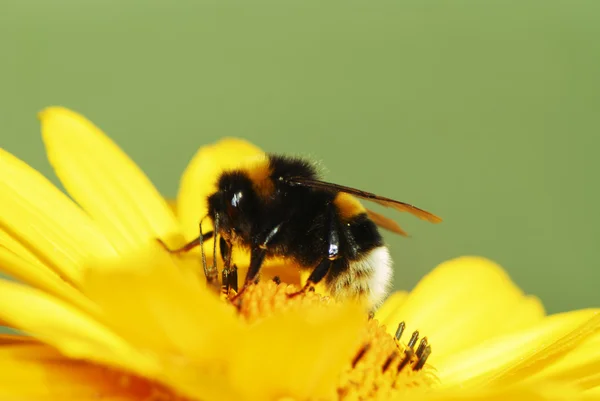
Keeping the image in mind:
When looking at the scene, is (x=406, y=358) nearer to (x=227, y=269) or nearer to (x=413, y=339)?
(x=413, y=339)

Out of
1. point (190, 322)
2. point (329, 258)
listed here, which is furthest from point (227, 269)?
point (190, 322)

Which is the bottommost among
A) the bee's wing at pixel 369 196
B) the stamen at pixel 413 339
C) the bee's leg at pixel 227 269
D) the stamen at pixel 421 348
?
the bee's leg at pixel 227 269

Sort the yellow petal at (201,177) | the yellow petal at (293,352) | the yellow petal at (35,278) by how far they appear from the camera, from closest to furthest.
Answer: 1. the yellow petal at (293,352)
2. the yellow petal at (35,278)
3. the yellow petal at (201,177)

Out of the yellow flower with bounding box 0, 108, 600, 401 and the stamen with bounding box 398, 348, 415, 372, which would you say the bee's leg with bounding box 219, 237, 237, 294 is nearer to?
the yellow flower with bounding box 0, 108, 600, 401

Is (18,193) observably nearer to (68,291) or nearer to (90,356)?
(68,291)

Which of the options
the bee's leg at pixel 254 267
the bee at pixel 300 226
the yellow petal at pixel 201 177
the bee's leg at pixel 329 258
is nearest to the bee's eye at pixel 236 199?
the bee at pixel 300 226

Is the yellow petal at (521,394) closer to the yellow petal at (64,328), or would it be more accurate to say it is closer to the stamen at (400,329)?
the yellow petal at (64,328)

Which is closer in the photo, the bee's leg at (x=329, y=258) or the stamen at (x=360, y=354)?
the stamen at (x=360, y=354)
